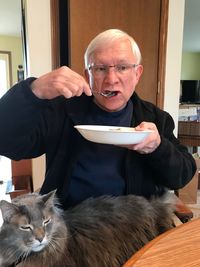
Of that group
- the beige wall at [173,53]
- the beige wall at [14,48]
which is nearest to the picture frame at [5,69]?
the beige wall at [14,48]

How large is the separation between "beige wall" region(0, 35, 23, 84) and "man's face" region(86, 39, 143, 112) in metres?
3.73

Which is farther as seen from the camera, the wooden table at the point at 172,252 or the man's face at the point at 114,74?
the man's face at the point at 114,74

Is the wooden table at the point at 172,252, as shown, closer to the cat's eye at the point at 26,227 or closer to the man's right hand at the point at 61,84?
the cat's eye at the point at 26,227

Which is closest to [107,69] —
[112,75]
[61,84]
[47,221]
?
[112,75]

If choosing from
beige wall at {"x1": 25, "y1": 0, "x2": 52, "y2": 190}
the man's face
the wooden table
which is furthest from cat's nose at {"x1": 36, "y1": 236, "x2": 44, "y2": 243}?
beige wall at {"x1": 25, "y1": 0, "x2": 52, "y2": 190}

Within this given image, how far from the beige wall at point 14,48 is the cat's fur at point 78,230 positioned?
399cm

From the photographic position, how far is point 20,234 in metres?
0.71

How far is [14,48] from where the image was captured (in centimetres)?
448

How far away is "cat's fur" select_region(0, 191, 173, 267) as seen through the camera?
72 cm

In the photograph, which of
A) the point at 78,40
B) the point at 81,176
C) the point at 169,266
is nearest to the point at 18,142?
the point at 81,176

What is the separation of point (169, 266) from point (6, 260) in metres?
0.43

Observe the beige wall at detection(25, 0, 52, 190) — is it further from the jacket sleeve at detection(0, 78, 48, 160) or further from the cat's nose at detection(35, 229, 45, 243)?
the cat's nose at detection(35, 229, 45, 243)

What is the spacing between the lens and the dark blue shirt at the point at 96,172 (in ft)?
3.38

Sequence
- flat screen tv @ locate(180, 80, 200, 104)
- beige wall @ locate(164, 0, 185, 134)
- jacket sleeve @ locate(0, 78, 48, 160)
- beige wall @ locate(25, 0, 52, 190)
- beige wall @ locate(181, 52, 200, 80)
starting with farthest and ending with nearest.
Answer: beige wall @ locate(181, 52, 200, 80) < flat screen tv @ locate(180, 80, 200, 104) < beige wall @ locate(164, 0, 185, 134) < beige wall @ locate(25, 0, 52, 190) < jacket sleeve @ locate(0, 78, 48, 160)
